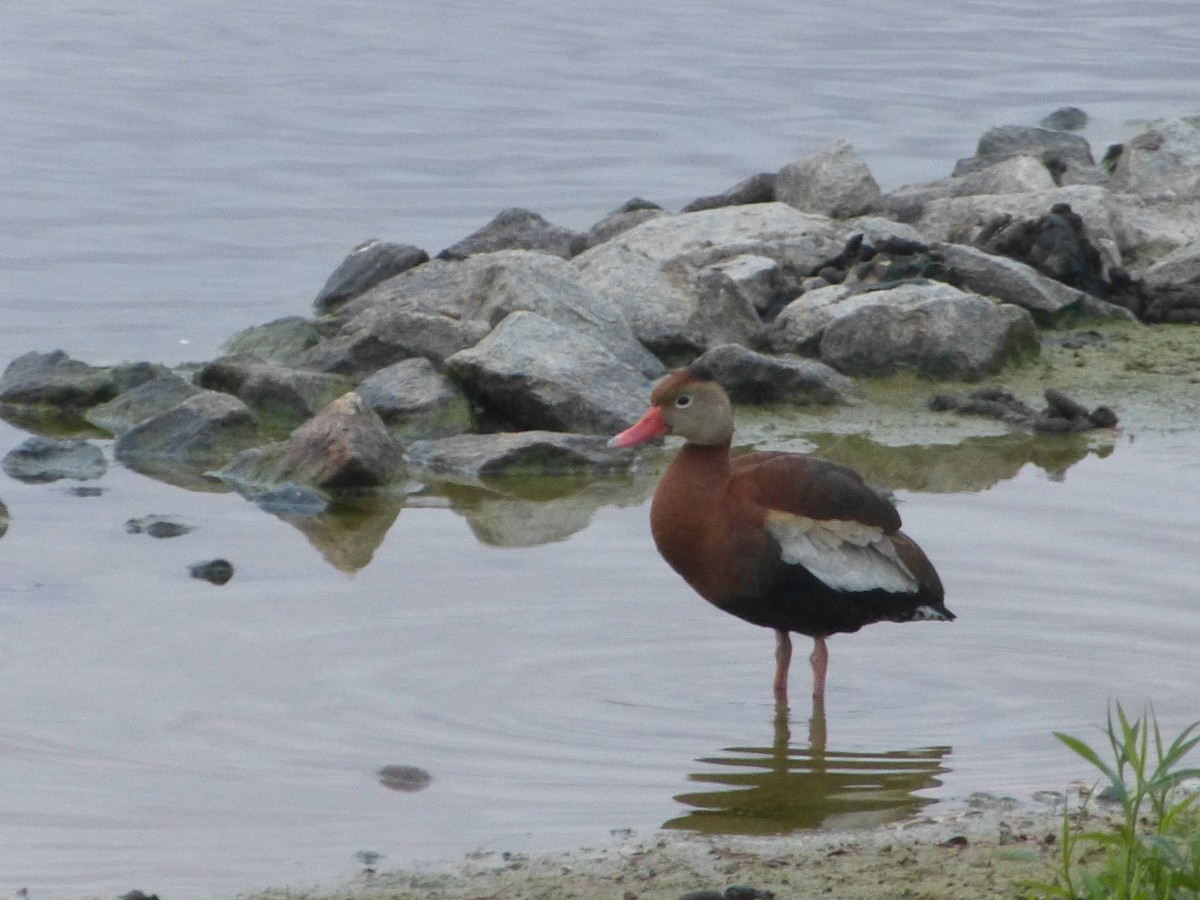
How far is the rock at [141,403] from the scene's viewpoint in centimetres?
1123

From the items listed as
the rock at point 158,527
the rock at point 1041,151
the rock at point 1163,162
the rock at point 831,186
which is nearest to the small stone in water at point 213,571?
the rock at point 158,527

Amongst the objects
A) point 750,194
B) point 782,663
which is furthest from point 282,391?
point 750,194

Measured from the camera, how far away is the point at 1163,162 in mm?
17188

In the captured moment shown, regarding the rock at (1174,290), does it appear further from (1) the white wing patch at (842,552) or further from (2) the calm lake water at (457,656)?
(1) the white wing patch at (842,552)

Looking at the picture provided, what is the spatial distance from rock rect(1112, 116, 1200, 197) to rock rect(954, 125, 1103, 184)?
290 mm

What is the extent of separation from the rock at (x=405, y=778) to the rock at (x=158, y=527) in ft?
9.77

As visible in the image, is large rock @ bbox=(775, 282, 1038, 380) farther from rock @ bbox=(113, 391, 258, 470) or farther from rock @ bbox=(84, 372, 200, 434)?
rock @ bbox=(84, 372, 200, 434)

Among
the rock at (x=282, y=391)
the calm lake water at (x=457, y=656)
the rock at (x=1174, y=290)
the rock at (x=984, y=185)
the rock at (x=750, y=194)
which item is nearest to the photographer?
the calm lake water at (x=457, y=656)

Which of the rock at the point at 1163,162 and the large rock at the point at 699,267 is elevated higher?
the rock at the point at 1163,162

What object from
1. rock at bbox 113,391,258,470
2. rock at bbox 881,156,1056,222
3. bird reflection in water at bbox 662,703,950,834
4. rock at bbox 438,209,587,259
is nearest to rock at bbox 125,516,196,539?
rock at bbox 113,391,258,470

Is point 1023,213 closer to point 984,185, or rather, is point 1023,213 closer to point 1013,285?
point 984,185

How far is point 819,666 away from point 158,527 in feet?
11.0

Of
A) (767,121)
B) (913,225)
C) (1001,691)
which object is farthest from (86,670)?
(767,121)

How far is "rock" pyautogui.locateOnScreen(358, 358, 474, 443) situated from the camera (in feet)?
35.7
